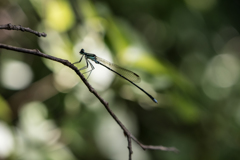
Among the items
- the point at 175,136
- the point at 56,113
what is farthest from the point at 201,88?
the point at 56,113

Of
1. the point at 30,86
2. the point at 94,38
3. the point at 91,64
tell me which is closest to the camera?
the point at 91,64

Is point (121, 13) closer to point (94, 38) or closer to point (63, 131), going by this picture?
point (94, 38)

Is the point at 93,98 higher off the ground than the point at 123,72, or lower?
lower

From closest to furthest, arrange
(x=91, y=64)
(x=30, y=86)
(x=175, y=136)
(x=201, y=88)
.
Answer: (x=91, y=64), (x=30, y=86), (x=175, y=136), (x=201, y=88)
